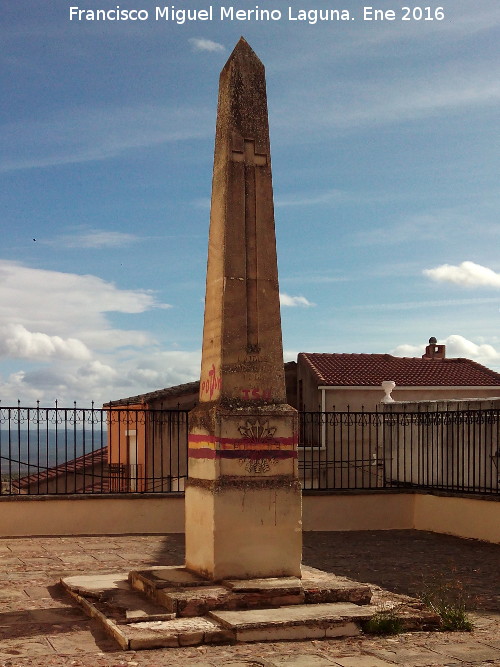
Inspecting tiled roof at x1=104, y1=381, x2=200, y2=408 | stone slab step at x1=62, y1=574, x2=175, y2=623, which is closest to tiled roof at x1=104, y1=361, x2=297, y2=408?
tiled roof at x1=104, y1=381, x2=200, y2=408

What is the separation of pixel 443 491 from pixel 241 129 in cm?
920

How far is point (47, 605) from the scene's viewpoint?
8797 mm

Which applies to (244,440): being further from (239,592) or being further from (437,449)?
(437,449)

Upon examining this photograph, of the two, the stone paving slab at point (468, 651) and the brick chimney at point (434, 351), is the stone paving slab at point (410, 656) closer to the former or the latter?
the stone paving slab at point (468, 651)

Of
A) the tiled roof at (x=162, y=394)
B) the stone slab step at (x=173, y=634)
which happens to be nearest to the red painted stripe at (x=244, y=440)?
the stone slab step at (x=173, y=634)

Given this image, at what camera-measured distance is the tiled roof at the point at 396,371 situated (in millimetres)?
29672

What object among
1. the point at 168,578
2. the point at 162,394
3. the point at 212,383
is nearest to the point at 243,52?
the point at 212,383

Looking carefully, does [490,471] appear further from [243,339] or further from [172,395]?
[172,395]

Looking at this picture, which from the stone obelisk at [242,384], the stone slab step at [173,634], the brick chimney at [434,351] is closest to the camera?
the stone slab step at [173,634]

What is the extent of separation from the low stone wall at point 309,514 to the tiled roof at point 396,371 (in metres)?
11.7

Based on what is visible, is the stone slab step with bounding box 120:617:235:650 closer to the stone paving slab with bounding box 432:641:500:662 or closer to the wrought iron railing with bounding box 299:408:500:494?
the stone paving slab with bounding box 432:641:500:662

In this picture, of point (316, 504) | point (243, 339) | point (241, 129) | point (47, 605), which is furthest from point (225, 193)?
point (316, 504)

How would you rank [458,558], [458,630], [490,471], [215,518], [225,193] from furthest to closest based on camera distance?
[490,471]
[458,558]
[225,193]
[215,518]
[458,630]

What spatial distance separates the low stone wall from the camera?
14.8 m
